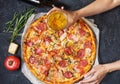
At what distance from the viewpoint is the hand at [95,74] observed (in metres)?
1.79

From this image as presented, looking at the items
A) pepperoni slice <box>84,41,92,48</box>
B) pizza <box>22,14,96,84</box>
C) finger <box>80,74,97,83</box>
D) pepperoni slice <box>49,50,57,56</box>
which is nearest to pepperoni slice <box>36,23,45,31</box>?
pizza <box>22,14,96,84</box>

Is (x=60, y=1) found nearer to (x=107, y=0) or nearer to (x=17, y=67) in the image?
(x=107, y=0)

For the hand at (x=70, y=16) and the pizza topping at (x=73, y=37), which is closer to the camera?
the hand at (x=70, y=16)

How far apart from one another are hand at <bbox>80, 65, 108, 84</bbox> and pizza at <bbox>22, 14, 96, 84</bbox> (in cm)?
5

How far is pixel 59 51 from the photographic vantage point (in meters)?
1.87

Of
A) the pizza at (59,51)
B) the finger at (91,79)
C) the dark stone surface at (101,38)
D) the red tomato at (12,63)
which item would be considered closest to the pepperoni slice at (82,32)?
the pizza at (59,51)

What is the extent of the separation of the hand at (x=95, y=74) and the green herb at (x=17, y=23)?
0.41 m

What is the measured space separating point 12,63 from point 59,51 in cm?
24

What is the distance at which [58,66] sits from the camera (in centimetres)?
186

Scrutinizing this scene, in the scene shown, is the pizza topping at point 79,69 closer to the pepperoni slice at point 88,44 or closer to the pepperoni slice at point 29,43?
the pepperoni slice at point 88,44

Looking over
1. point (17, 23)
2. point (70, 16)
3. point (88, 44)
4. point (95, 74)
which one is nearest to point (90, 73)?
point (95, 74)

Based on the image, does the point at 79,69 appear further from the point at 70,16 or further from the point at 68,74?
the point at 70,16

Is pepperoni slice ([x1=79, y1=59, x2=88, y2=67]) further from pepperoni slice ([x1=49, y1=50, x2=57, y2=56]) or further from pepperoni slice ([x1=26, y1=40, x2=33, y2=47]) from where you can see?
pepperoni slice ([x1=26, y1=40, x2=33, y2=47])

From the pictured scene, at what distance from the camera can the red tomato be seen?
187cm
